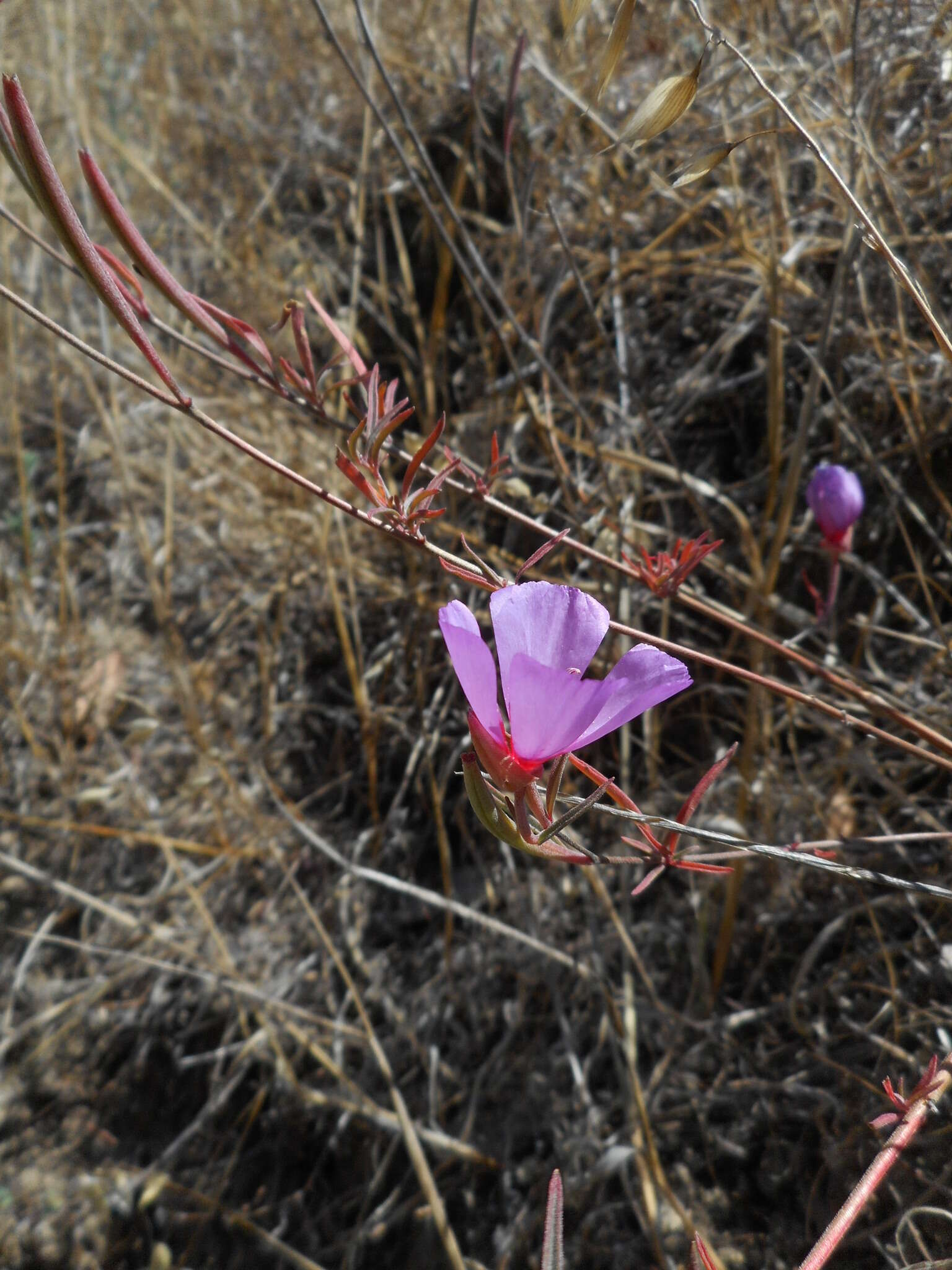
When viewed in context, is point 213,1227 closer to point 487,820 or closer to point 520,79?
point 487,820

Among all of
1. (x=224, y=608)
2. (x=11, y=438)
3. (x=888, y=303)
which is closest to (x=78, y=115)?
(x=11, y=438)

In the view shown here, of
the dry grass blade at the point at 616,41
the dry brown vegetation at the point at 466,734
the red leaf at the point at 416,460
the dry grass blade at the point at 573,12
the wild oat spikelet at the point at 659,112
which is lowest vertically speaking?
the dry brown vegetation at the point at 466,734

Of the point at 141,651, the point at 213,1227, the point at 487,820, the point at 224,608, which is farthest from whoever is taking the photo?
the point at 141,651

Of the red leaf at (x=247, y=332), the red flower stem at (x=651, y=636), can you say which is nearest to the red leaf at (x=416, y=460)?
the red flower stem at (x=651, y=636)

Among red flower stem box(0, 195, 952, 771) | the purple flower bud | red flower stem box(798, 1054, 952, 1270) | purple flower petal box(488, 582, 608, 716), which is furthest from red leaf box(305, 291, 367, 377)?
red flower stem box(798, 1054, 952, 1270)

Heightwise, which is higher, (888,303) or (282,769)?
(888,303)

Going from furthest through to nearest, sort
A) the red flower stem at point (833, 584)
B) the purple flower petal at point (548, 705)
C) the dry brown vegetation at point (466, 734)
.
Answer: the dry brown vegetation at point (466, 734), the red flower stem at point (833, 584), the purple flower petal at point (548, 705)

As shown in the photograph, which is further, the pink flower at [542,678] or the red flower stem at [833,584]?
the red flower stem at [833,584]

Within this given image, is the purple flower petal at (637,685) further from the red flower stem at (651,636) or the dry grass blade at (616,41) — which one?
the dry grass blade at (616,41)
